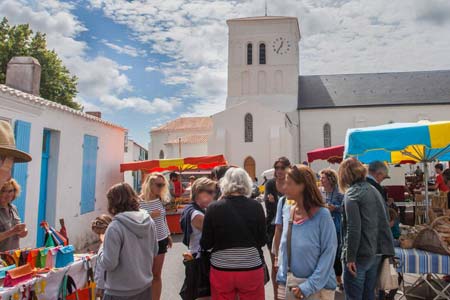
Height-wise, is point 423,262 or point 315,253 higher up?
point 315,253

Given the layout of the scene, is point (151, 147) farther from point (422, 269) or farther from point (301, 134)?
point (422, 269)

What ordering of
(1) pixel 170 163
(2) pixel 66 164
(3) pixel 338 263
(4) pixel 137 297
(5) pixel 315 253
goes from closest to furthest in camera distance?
(5) pixel 315 253 < (4) pixel 137 297 < (3) pixel 338 263 < (2) pixel 66 164 < (1) pixel 170 163

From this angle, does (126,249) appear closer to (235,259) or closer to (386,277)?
(235,259)

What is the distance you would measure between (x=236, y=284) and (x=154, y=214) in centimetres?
179

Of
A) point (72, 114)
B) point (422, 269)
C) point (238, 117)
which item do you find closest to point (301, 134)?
point (238, 117)

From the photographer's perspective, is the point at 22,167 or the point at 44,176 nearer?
the point at 22,167

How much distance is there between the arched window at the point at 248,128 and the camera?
31281mm

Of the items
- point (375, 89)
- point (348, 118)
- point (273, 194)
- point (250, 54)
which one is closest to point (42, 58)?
point (250, 54)

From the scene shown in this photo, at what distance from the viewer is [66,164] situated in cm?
885

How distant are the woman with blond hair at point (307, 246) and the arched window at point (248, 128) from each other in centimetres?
2842

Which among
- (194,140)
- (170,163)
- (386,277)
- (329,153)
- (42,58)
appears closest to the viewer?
(386,277)

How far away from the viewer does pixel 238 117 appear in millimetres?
31422

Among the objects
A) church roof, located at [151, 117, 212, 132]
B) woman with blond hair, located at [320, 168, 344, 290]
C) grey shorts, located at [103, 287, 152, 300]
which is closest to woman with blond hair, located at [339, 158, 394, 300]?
woman with blond hair, located at [320, 168, 344, 290]

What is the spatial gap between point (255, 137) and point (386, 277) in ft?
89.8
